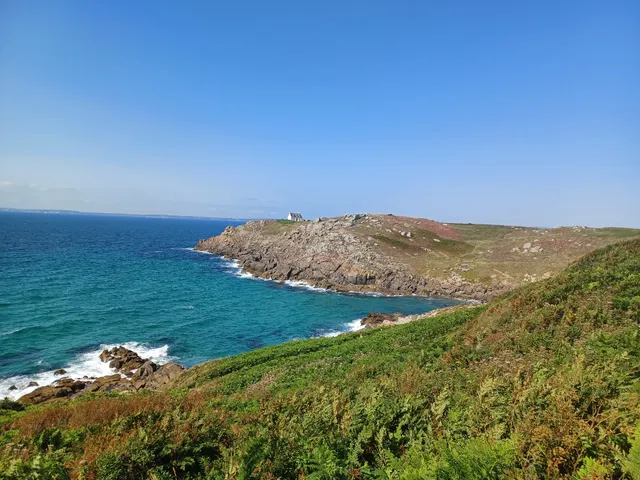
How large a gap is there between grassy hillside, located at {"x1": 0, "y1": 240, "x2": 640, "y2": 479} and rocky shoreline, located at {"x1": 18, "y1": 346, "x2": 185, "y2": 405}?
13.2 meters

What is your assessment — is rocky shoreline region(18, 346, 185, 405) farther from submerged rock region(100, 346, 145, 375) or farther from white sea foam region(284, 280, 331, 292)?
white sea foam region(284, 280, 331, 292)

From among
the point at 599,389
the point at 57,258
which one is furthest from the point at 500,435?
the point at 57,258

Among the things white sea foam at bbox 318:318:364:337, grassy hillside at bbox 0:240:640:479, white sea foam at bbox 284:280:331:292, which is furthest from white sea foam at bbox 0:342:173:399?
white sea foam at bbox 284:280:331:292

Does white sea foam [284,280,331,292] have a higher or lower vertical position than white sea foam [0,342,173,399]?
higher

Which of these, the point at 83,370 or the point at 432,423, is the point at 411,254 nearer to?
the point at 83,370

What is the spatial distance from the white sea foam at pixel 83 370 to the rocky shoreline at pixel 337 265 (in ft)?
135

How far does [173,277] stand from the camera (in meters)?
76.1

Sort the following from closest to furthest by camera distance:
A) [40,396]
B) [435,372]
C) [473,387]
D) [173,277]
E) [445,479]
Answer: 1. [445,479]
2. [473,387]
3. [435,372]
4. [40,396]
5. [173,277]

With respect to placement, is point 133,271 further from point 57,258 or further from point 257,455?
point 257,455

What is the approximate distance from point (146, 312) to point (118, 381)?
21.7 m

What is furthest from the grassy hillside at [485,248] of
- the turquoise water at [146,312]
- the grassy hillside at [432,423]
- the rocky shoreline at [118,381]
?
the grassy hillside at [432,423]

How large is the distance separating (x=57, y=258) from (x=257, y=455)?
10748 cm

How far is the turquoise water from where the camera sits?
120ft

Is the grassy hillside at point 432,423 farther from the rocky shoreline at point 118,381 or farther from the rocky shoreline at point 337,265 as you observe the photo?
the rocky shoreline at point 337,265
